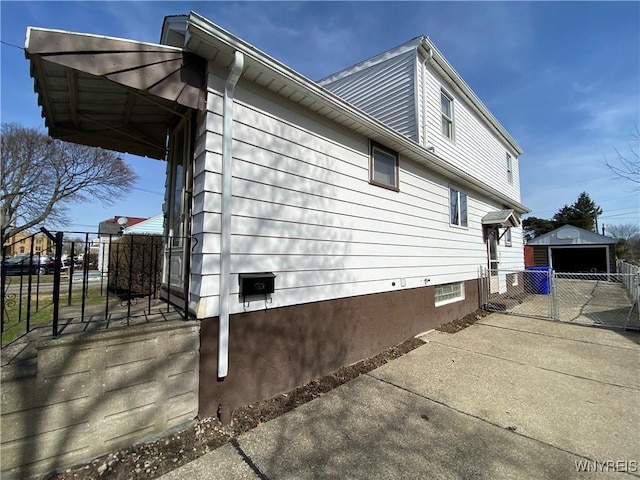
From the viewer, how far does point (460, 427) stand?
290 cm

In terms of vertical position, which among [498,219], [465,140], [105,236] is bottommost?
[105,236]

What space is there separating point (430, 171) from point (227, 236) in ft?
16.6

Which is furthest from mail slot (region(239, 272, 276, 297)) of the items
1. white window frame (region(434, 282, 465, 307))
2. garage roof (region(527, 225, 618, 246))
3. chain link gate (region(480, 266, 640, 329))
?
garage roof (region(527, 225, 618, 246))

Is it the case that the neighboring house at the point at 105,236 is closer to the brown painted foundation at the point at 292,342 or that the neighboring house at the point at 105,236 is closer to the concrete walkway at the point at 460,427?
the brown painted foundation at the point at 292,342

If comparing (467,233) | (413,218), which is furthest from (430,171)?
(467,233)

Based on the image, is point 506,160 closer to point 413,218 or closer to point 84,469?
point 413,218

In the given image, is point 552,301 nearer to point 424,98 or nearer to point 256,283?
point 424,98

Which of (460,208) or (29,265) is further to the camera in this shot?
(460,208)

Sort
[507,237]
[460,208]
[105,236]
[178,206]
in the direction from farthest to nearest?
[507,237]
[460,208]
[178,206]
[105,236]

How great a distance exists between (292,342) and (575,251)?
100 ft

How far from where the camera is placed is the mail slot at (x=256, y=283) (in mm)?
3100
